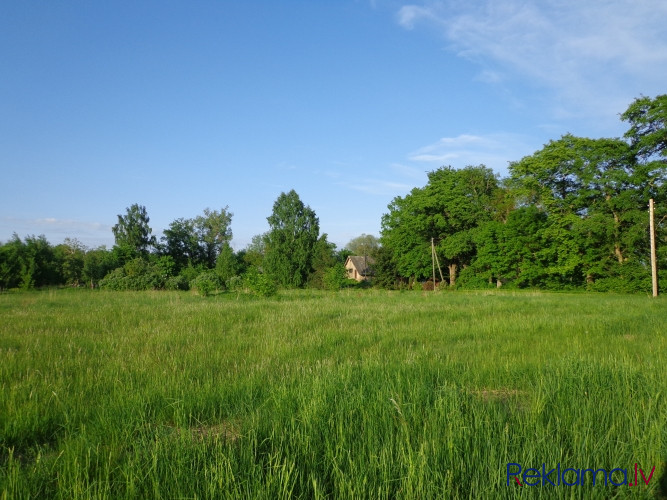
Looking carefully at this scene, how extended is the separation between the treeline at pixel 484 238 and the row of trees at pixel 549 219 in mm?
111

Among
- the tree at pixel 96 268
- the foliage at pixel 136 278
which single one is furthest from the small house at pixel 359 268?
the tree at pixel 96 268

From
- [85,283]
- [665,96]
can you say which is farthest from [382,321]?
[85,283]

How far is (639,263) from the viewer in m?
32.3

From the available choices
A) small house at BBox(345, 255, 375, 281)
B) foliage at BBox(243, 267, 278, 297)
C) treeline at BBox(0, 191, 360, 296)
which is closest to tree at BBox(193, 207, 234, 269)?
treeline at BBox(0, 191, 360, 296)

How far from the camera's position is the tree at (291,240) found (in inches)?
2227

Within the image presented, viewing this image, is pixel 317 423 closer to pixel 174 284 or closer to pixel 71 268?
pixel 174 284

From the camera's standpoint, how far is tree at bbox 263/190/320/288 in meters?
56.6

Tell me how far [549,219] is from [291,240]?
111 feet

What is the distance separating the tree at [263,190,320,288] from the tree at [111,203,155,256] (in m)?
20.3

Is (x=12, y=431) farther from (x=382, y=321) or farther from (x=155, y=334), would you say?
(x=382, y=321)

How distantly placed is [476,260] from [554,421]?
44.6 m

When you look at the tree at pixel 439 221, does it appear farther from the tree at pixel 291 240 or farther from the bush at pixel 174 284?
the bush at pixel 174 284

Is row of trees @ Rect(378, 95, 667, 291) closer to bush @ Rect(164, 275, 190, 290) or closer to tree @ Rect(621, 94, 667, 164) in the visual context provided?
tree @ Rect(621, 94, 667, 164)

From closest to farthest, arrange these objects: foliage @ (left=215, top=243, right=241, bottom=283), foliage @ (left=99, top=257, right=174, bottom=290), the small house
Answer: foliage @ (left=99, top=257, right=174, bottom=290) → foliage @ (left=215, top=243, right=241, bottom=283) → the small house
